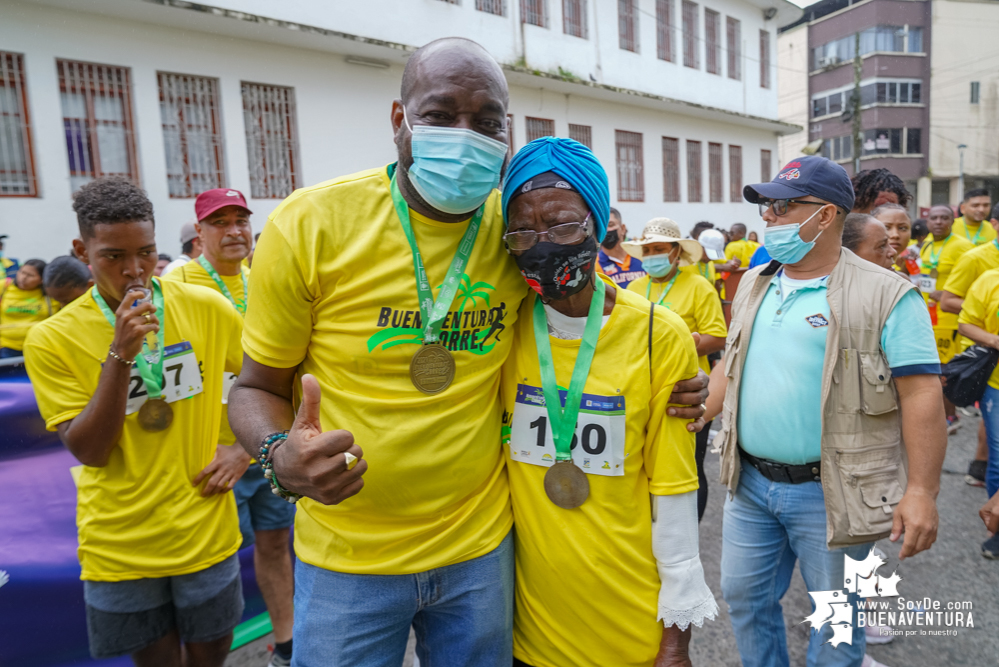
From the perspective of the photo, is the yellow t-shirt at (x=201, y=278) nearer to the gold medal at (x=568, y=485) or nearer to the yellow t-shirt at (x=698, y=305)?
the gold medal at (x=568, y=485)

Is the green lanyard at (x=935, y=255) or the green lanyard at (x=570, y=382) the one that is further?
the green lanyard at (x=935, y=255)

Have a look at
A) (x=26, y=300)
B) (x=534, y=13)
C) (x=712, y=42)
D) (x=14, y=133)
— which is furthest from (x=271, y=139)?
(x=712, y=42)

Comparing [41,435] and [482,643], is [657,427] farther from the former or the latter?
[41,435]

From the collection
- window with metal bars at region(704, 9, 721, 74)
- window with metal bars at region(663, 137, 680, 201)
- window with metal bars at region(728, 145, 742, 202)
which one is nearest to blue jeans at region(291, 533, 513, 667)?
window with metal bars at region(663, 137, 680, 201)

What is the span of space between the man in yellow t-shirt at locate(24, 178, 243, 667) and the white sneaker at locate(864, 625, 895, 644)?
342 cm

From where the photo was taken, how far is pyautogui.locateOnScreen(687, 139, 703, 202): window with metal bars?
67.2 feet

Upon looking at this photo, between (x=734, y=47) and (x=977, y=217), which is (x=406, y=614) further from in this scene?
(x=734, y=47)

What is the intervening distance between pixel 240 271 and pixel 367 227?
9.76 ft

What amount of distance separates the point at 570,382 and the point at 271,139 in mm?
11236

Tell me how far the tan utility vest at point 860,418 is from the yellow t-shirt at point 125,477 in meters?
2.57

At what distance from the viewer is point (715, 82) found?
20641 millimetres

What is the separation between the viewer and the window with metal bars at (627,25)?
17438mm

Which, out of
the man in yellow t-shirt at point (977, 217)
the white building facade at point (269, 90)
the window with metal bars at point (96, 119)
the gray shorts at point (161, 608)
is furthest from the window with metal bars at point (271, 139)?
the man in yellow t-shirt at point (977, 217)

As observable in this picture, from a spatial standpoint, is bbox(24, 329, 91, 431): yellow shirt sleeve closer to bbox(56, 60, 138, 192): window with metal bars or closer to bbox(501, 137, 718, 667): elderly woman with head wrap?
bbox(501, 137, 718, 667): elderly woman with head wrap
